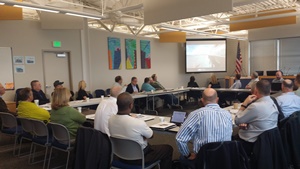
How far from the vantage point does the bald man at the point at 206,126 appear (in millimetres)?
2361

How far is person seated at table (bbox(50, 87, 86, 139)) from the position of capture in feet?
11.4

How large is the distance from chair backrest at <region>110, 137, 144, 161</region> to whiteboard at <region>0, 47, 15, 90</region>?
5.63 m

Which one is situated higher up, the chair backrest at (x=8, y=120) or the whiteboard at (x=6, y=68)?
the whiteboard at (x=6, y=68)

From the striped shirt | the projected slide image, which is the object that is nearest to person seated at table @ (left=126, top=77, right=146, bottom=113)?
the projected slide image

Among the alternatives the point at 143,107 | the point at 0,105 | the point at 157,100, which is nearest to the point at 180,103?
the point at 157,100

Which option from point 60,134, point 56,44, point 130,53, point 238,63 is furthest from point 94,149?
point 238,63

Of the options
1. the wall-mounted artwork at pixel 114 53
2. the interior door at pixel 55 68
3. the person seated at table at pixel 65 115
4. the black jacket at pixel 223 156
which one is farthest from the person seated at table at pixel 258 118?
the wall-mounted artwork at pixel 114 53

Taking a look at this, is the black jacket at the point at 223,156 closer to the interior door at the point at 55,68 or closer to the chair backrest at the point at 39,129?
the chair backrest at the point at 39,129

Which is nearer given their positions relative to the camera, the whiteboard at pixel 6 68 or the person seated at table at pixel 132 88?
the whiteboard at pixel 6 68

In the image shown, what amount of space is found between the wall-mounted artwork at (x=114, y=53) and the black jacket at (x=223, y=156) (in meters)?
7.87

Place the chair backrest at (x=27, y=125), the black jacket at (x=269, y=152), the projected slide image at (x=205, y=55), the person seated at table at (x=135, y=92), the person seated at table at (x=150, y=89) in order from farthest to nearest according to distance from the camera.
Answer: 1. the projected slide image at (x=205, y=55)
2. the person seated at table at (x=150, y=89)
3. the person seated at table at (x=135, y=92)
4. the chair backrest at (x=27, y=125)
5. the black jacket at (x=269, y=152)

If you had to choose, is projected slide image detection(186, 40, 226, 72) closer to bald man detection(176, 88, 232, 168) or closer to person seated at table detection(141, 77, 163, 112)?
person seated at table detection(141, 77, 163, 112)

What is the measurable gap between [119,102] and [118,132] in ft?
1.02

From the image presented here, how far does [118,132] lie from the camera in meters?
2.67
